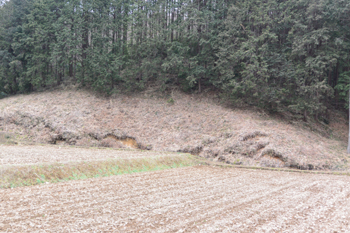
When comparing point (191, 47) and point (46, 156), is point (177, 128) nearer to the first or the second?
point (191, 47)

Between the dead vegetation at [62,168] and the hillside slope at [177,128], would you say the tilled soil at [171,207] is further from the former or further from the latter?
the hillside slope at [177,128]

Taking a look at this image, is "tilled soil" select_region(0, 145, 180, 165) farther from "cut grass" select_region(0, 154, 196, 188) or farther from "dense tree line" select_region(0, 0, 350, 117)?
"dense tree line" select_region(0, 0, 350, 117)

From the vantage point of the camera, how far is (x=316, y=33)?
19375mm

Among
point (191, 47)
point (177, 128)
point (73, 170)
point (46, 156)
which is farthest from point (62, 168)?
point (191, 47)

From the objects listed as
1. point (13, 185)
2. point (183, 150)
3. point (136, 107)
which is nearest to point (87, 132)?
point (136, 107)

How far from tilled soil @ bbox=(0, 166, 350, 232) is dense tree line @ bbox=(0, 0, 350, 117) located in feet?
41.9

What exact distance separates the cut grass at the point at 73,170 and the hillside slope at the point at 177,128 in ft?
18.1

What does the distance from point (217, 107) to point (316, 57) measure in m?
8.93

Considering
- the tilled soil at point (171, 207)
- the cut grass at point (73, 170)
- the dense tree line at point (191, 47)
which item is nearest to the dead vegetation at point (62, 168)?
the cut grass at point (73, 170)

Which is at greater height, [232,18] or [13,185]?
[232,18]

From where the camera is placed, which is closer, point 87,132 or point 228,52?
point 87,132

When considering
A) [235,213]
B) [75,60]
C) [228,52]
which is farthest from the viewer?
[75,60]

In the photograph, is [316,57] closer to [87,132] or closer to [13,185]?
[87,132]

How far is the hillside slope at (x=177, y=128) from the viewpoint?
52.1ft
